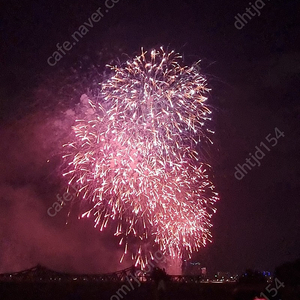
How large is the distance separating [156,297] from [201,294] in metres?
5.76

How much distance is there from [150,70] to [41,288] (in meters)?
10.2

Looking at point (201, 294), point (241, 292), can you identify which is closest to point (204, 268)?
point (201, 294)

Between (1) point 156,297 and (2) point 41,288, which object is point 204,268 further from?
(1) point 156,297

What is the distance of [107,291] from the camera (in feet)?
72.1

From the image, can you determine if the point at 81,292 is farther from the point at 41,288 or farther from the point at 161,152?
the point at 161,152

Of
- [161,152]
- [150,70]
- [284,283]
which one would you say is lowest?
[284,283]

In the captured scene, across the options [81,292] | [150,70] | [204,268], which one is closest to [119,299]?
[81,292]

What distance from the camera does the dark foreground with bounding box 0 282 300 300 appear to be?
20.8 metres

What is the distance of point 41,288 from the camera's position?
2202 centimetres

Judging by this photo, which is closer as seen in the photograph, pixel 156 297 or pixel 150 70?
pixel 156 297

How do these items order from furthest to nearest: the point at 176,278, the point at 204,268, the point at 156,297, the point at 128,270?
the point at 204,268 → the point at 128,270 → the point at 176,278 → the point at 156,297

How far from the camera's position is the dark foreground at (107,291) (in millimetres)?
20812

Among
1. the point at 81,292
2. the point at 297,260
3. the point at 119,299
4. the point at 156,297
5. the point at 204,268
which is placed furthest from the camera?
the point at 204,268

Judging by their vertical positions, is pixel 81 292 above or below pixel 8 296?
below
